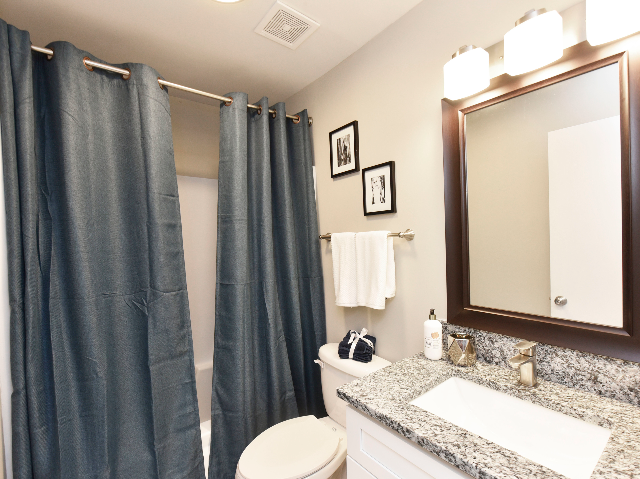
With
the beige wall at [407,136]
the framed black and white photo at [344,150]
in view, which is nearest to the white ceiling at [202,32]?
the beige wall at [407,136]

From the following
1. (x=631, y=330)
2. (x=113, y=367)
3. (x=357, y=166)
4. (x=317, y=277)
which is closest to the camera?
(x=631, y=330)

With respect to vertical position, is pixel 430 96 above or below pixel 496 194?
above

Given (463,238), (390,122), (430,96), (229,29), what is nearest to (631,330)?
(463,238)

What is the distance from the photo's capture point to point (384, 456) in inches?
34.6

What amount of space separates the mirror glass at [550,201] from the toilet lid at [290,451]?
858 mm

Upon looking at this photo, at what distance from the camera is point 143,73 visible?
4.63 ft

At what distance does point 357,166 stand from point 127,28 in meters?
1.23

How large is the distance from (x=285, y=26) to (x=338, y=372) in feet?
5.40

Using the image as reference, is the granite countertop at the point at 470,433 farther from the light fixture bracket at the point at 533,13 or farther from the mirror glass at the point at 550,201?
the light fixture bracket at the point at 533,13

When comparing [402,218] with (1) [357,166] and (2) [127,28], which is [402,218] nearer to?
(1) [357,166]

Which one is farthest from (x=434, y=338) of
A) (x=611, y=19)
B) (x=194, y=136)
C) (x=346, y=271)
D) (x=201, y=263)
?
(x=194, y=136)

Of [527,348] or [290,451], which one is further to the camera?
[290,451]

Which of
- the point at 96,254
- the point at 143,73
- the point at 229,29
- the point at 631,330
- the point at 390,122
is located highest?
the point at 229,29

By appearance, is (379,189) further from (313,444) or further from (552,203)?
(313,444)
